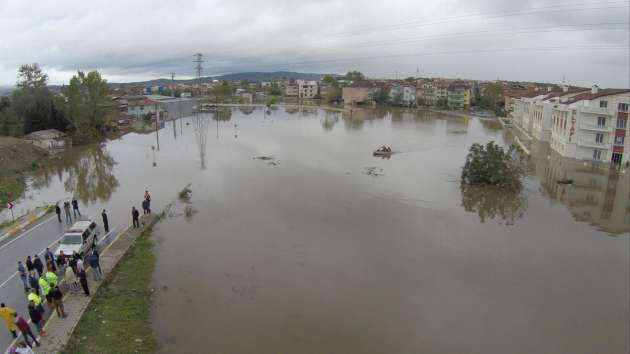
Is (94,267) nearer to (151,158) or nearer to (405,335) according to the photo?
(405,335)

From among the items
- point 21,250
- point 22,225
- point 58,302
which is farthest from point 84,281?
point 22,225

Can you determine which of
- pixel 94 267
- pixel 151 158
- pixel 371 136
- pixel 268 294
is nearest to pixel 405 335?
pixel 268 294

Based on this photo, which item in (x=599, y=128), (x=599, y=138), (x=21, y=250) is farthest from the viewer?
(x=599, y=138)

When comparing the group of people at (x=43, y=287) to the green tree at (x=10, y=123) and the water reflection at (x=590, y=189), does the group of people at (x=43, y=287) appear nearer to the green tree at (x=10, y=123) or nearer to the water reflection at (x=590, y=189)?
the water reflection at (x=590, y=189)

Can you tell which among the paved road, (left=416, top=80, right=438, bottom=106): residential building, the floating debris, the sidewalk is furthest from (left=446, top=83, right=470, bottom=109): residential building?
the sidewalk

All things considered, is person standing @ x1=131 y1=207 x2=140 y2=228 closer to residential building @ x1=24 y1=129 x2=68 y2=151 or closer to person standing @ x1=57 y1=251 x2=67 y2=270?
person standing @ x1=57 y1=251 x2=67 y2=270

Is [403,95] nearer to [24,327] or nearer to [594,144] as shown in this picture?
[594,144]
